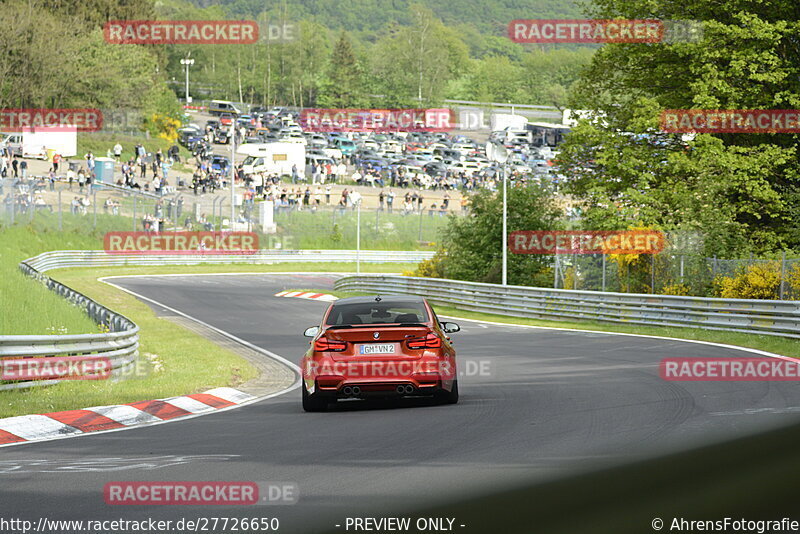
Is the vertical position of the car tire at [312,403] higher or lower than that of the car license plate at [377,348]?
lower

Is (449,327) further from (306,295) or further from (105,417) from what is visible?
(306,295)

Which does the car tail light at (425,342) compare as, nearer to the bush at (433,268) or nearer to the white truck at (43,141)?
the bush at (433,268)

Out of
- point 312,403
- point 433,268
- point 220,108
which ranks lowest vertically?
point 433,268

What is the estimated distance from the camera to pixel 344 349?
1243cm

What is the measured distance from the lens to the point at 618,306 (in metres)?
29.0

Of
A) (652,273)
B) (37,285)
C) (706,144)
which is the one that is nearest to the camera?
(652,273)

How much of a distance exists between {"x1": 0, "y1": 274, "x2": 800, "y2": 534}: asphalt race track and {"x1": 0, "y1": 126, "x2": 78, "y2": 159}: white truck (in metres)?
67.7

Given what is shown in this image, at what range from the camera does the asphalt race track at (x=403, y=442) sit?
6.38m

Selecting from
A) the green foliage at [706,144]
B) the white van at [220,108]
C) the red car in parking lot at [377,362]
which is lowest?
the red car in parking lot at [377,362]

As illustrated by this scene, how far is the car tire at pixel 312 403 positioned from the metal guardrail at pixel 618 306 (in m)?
13.3

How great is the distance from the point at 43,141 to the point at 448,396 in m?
74.1

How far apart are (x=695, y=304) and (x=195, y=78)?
→ 15196 cm

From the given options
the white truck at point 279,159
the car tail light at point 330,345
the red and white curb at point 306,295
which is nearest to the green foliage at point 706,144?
the red and white curb at point 306,295

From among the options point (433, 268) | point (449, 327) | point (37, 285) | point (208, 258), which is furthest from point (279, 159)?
point (449, 327)
